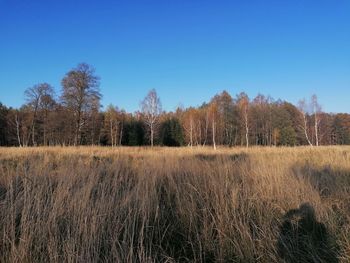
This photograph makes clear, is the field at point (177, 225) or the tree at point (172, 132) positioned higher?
the tree at point (172, 132)

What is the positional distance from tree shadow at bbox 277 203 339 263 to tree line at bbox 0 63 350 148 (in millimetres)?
32452

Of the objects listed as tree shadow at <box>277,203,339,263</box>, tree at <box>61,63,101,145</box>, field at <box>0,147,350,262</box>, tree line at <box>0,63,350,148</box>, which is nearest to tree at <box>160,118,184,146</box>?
tree line at <box>0,63,350,148</box>

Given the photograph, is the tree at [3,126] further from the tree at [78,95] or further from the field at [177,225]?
the field at [177,225]

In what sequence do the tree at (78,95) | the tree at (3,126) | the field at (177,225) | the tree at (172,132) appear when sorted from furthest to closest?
the tree at (172,132) < the tree at (3,126) < the tree at (78,95) < the field at (177,225)

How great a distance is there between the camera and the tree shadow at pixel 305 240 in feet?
8.54

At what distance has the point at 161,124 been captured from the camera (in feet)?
175

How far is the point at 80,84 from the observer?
1291 inches

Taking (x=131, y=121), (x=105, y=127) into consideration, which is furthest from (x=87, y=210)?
(x=131, y=121)

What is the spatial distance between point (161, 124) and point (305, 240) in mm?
50646

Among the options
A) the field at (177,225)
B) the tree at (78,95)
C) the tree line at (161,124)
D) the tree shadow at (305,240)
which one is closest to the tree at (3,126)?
the tree line at (161,124)

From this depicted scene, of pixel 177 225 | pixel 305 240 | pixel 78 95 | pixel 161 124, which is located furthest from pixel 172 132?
pixel 305 240

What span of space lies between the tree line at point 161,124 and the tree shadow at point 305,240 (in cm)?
3245

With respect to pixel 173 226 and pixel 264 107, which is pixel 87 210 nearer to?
pixel 173 226

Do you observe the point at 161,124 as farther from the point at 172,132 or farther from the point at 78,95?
the point at 78,95
